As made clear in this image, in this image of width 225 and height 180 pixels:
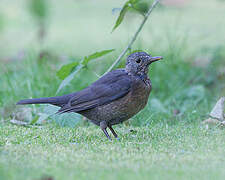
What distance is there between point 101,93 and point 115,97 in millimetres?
161

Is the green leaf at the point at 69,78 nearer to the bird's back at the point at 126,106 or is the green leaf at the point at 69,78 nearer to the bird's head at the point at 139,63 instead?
the bird's back at the point at 126,106

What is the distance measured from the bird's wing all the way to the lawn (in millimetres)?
293

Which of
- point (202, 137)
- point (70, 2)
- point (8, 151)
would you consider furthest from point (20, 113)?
point (70, 2)

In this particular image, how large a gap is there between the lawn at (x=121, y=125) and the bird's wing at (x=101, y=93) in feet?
0.96

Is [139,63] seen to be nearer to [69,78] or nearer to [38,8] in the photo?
[69,78]

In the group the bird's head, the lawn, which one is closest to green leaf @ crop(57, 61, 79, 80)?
the lawn

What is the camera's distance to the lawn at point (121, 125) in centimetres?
268

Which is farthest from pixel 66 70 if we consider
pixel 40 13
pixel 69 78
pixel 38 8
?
pixel 40 13

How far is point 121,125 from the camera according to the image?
16.1ft

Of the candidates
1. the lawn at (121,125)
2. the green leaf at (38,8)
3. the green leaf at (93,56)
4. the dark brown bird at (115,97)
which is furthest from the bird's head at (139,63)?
the green leaf at (38,8)

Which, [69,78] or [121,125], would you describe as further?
[121,125]

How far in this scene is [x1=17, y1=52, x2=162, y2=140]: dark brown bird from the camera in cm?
396

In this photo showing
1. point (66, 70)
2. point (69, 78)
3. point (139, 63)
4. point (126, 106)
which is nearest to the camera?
point (126, 106)

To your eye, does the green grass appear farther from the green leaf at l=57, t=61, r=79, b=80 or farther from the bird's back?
the green leaf at l=57, t=61, r=79, b=80
